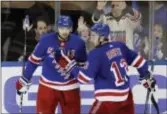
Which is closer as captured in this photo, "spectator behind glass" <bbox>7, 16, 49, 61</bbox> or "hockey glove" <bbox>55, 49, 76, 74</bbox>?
"hockey glove" <bbox>55, 49, 76, 74</bbox>

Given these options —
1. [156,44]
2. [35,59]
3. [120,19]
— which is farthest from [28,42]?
[156,44]

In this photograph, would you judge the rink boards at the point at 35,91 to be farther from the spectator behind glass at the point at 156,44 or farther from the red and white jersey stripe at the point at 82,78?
the red and white jersey stripe at the point at 82,78

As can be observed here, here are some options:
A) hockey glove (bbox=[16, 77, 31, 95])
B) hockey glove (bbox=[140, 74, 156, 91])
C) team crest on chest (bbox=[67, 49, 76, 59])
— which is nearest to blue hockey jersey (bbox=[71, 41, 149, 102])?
hockey glove (bbox=[140, 74, 156, 91])

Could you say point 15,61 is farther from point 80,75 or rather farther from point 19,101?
point 80,75

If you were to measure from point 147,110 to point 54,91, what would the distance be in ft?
6.13

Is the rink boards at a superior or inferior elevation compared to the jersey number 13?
inferior

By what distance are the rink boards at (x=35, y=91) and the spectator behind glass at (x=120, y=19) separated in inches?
18.6

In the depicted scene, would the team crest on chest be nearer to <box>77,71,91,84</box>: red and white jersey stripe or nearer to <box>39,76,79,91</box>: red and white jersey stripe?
<box>39,76,79,91</box>: red and white jersey stripe

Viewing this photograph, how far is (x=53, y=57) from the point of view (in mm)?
7695

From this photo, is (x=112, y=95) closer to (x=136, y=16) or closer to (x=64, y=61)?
(x=64, y=61)

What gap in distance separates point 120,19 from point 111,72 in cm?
243

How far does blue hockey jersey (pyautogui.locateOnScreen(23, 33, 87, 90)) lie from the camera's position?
7.72m

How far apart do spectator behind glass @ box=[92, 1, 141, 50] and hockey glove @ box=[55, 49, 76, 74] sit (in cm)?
168

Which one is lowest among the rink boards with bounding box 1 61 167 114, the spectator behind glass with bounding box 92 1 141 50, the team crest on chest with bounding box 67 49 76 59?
the rink boards with bounding box 1 61 167 114
